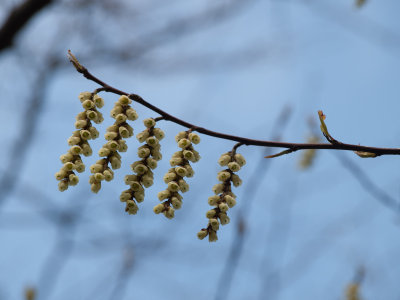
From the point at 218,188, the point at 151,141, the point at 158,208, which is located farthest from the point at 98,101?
the point at 218,188

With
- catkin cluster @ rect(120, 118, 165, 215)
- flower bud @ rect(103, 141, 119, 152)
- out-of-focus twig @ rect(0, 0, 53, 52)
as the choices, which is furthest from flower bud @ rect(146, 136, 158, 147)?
out-of-focus twig @ rect(0, 0, 53, 52)

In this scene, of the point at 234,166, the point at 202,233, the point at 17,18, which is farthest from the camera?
the point at 17,18

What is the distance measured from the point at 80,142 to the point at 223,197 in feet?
2.00

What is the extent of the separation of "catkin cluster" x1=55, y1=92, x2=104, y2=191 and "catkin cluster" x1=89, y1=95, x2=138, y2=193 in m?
0.06

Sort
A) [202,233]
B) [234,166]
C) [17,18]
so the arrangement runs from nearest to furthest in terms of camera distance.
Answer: [202,233]
[234,166]
[17,18]

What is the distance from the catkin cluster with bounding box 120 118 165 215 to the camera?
176cm

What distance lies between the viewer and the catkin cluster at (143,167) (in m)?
Answer: 1.76

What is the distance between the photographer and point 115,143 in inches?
69.0

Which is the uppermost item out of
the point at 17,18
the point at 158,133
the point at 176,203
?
the point at 17,18

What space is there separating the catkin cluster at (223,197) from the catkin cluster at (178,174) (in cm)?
13

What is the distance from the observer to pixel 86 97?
5.85ft

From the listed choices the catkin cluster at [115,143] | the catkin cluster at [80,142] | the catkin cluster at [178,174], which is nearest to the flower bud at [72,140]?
the catkin cluster at [80,142]

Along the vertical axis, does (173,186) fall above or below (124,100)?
below

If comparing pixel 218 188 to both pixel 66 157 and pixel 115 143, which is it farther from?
pixel 66 157
